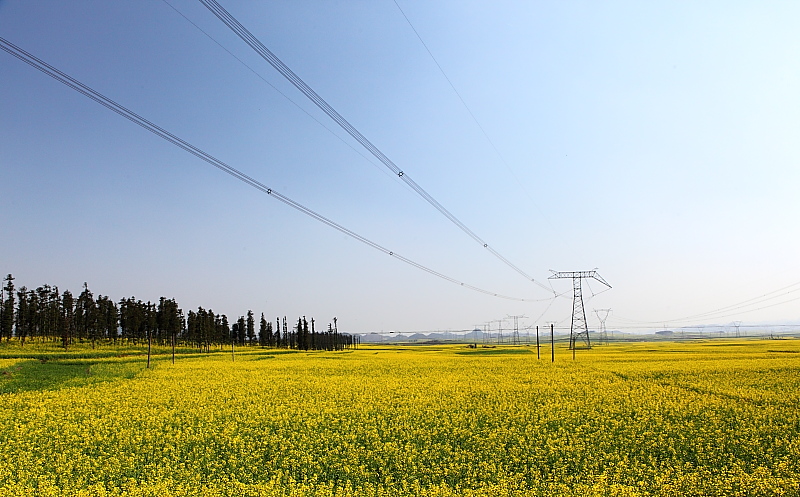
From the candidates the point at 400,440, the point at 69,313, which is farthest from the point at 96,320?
the point at 400,440

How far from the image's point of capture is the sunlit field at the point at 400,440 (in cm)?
1455

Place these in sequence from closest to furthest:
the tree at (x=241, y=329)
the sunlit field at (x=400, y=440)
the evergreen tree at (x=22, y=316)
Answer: the sunlit field at (x=400, y=440) < the evergreen tree at (x=22, y=316) < the tree at (x=241, y=329)

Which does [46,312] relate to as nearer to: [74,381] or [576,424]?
[74,381]

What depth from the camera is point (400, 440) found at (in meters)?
18.3

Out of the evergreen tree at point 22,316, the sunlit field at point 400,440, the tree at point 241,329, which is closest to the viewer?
the sunlit field at point 400,440

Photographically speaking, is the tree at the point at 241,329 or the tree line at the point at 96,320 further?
the tree at the point at 241,329

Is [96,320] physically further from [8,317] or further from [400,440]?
[400,440]

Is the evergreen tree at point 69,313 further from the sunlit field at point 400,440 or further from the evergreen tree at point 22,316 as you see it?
the sunlit field at point 400,440

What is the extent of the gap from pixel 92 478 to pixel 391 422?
10285 millimetres

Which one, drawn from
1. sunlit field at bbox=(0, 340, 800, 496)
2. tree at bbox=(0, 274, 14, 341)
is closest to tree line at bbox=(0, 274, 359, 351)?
tree at bbox=(0, 274, 14, 341)

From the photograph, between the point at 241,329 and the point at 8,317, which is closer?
the point at 8,317

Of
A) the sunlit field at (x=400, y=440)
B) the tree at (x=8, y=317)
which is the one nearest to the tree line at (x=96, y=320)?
the tree at (x=8, y=317)

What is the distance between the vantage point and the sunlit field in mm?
14547

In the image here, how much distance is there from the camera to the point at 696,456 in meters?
17.2
